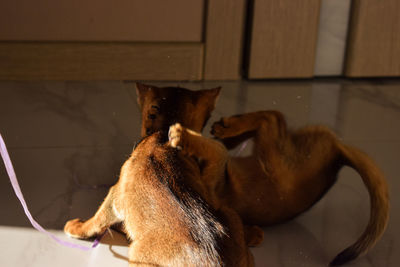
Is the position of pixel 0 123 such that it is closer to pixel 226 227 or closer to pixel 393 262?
pixel 226 227

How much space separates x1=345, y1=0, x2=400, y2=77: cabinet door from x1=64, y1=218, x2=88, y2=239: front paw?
1.62m

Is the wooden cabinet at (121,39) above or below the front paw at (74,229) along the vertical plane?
above

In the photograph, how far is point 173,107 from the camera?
1.27 m

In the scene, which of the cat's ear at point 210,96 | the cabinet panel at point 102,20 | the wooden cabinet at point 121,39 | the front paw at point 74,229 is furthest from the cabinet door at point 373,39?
the front paw at point 74,229

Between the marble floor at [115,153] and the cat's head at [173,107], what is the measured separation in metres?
0.32

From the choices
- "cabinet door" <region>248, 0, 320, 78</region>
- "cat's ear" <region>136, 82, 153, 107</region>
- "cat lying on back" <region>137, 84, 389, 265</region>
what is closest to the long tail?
"cat lying on back" <region>137, 84, 389, 265</region>

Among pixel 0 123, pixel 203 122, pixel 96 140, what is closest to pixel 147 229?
pixel 203 122

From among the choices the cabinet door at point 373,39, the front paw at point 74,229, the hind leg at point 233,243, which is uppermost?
the cabinet door at point 373,39

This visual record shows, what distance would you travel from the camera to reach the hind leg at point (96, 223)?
1284 millimetres

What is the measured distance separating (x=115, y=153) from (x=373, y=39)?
1382 millimetres

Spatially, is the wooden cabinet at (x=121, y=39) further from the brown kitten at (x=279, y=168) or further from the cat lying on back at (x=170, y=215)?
the cat lying on back at (x=170, y=215)

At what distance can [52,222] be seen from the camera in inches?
55.9

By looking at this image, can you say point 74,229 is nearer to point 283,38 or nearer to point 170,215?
point 170,215

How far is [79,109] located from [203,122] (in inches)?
33.3
